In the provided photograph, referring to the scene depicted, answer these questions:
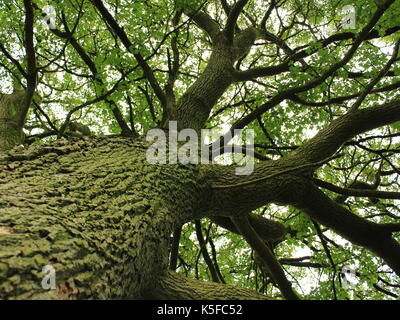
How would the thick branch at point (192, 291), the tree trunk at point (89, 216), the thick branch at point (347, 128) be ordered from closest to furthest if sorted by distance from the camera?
the tree trunk at point (89, 216) → the thick branch at point (192, 291) → the thick branch at point (347, 128)

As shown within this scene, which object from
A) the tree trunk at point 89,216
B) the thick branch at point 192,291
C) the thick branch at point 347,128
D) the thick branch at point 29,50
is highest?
the thick branch at point 29,50

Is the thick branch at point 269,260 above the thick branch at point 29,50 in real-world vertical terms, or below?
below

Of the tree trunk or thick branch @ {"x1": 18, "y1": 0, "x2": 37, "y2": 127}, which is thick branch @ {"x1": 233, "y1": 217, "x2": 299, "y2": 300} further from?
thick branch @ {"x1": 18, "y1": 0, "x2": 37, "y2": 127}

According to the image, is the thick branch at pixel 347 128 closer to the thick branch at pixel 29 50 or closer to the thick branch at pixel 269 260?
the thick branch at pixel 269 260

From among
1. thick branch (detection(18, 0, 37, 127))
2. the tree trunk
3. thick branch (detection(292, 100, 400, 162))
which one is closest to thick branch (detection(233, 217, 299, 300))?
the tree trunk

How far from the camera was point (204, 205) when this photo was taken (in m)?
2.95

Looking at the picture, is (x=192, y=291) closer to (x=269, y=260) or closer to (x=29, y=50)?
(x=269, y=260)

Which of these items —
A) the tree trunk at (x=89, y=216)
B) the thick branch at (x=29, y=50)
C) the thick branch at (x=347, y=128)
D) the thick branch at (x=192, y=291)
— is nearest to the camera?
the tree trunk at (x=89, y=216)

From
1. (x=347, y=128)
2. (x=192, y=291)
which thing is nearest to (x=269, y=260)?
(x=192, y=291)

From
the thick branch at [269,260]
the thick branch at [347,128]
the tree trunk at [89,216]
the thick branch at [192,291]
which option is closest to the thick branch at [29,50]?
the tree trunk at [89,216]

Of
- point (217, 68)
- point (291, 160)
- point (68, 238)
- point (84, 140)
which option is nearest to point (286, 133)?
point (217, 68)
